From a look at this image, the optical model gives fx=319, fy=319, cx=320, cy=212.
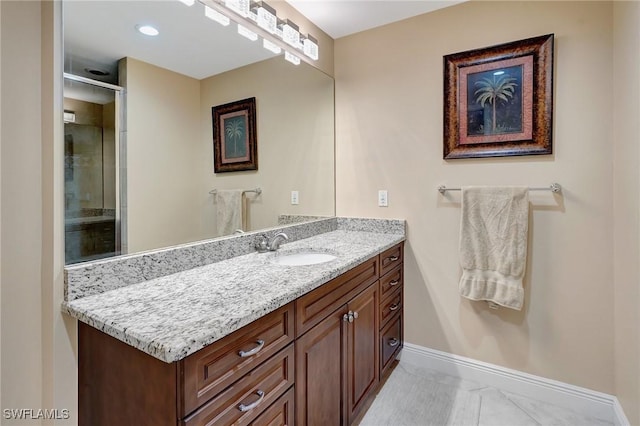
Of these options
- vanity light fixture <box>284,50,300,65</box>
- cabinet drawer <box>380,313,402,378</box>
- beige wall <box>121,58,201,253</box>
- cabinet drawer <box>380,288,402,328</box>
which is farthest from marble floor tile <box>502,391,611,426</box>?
vanity light fixture <box>284,50,300,65</box>

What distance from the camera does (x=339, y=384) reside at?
55.9 inches

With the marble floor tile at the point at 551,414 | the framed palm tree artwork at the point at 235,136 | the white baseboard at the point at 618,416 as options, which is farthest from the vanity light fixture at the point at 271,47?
the white baseboard at the point at 618,416

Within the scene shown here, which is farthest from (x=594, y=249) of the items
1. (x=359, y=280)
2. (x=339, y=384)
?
(x=339, y=384)

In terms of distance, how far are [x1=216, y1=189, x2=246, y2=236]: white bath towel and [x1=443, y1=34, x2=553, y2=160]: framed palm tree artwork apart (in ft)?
4.26

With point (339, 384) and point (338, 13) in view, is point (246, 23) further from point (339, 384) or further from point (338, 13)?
point (339, 384)

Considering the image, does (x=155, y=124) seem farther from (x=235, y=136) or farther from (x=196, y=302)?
(x=196, y=302)

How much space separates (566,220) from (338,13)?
1.83m

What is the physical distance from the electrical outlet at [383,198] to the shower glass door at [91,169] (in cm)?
159

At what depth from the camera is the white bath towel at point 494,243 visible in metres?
1.74

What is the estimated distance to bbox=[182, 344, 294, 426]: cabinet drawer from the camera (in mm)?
822

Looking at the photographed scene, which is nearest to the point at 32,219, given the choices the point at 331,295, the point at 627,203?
the point at 331,295

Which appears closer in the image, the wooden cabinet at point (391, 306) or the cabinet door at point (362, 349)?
the cabinet door at point (362, 349)

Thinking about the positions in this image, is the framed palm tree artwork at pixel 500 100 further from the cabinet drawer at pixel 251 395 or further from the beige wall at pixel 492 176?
the cabinet drawer at pixel 251 395

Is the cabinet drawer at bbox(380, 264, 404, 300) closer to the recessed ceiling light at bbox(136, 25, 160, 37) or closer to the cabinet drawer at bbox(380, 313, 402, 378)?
the cabinet drawer at bbox(380, 313, 402, 378)
